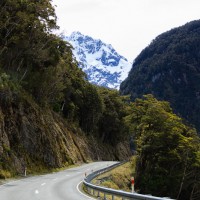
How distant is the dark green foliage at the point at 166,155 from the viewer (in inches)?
1960

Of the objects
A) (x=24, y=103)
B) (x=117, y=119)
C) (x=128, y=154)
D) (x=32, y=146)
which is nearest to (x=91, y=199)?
(x=32, y=146)

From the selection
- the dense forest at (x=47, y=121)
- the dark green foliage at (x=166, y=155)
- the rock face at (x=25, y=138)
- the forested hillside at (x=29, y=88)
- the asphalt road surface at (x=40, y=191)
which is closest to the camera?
the asphalt road surface at (x=40, y=191)

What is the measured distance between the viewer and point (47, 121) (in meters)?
49.4

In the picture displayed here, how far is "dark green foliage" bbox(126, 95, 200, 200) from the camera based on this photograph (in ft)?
163

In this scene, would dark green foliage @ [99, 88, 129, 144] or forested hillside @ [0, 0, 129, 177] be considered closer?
forested hillside @ [0, 0, 129, 177]

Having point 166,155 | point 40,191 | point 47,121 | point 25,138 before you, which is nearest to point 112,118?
point 166,155

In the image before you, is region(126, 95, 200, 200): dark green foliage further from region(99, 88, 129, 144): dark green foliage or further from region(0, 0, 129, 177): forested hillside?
region(99, 88, 129, 144): dark green foliage

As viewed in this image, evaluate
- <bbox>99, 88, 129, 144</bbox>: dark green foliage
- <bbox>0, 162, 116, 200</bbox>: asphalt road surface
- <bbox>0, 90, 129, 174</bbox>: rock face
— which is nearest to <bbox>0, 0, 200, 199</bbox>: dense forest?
<bbox>0, 90, 129, 174</bbox>: rock face

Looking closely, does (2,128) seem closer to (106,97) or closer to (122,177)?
(122,177)

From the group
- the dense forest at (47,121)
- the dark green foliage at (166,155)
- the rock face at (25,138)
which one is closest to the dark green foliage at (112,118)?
the dense forest at (47,121)

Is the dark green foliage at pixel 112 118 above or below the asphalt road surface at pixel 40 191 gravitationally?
above

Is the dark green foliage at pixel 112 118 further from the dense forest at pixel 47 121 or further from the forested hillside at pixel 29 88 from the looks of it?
the forested hillside at pixel 29 88

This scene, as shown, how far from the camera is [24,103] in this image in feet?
139

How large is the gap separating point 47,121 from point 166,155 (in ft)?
53.1
